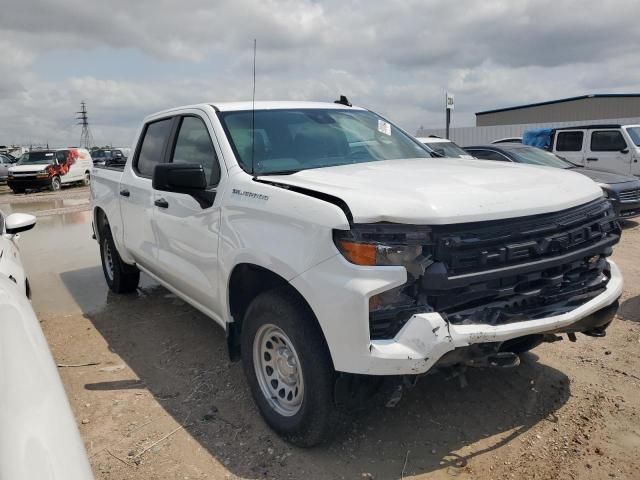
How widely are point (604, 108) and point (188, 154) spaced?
126 ft

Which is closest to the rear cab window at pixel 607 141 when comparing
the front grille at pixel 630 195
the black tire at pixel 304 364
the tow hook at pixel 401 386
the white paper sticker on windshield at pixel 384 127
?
the front grille at pixel 630 195

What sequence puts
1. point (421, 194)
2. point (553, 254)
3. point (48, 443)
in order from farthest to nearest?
point (553, 254), point (421, 194), point (48, 443)

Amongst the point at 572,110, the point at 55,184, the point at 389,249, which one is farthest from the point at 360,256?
the point at 572,110

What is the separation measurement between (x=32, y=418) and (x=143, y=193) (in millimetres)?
2991

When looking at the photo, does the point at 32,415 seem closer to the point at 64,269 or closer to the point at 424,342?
the point at 424,342

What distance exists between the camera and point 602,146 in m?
12.7

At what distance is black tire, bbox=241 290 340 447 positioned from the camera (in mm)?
2645

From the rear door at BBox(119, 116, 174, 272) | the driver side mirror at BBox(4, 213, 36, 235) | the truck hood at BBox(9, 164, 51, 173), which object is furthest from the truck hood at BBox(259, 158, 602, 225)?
the truck hood at BBox(9, 164, 51, 173)

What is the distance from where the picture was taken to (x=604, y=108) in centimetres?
3578

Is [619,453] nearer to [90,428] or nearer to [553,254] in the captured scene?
[553,254]

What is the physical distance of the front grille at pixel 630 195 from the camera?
29.8 ft

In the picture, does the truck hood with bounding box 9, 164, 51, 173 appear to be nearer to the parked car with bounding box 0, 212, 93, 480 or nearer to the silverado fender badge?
the silverado fender badge

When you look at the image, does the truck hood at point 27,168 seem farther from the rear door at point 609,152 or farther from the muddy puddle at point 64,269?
the rear door at point 609,152

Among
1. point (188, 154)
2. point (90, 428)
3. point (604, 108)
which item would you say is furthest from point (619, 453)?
point (604, 108)
